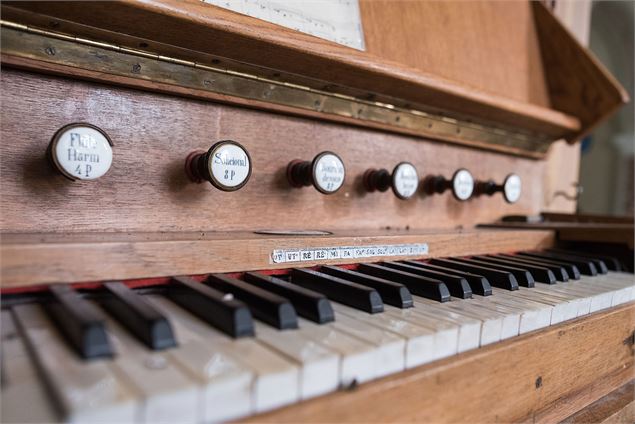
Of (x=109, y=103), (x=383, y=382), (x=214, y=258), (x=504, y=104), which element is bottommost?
(x=383, y=382)

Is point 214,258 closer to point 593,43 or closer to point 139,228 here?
point 139,228

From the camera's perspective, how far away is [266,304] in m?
0.65

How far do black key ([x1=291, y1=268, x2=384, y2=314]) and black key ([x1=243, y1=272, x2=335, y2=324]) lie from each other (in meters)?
0.08

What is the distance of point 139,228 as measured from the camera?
939 mm

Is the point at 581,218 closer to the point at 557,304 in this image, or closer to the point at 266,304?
the point at 557,304

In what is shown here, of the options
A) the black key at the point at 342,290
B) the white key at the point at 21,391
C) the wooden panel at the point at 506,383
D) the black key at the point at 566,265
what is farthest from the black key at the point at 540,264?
the white key at the point at 21,391

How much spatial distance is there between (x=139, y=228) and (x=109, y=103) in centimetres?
24

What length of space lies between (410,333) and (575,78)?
5.38 ft

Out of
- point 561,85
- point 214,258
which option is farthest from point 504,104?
point 214,258

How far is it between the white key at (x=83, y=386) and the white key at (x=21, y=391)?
1 cm

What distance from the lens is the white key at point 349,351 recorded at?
558 mm

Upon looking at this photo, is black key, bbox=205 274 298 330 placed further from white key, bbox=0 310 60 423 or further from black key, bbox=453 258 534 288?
black key, bbox=453 258 534 288

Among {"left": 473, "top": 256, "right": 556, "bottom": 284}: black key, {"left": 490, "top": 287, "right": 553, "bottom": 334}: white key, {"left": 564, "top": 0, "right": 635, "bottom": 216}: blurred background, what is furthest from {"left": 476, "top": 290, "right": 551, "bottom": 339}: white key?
{"left": 564, "top": 0, "right": 635, "bottom": 216}: blurred background

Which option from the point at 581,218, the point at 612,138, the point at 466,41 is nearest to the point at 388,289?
the point at 466,41
